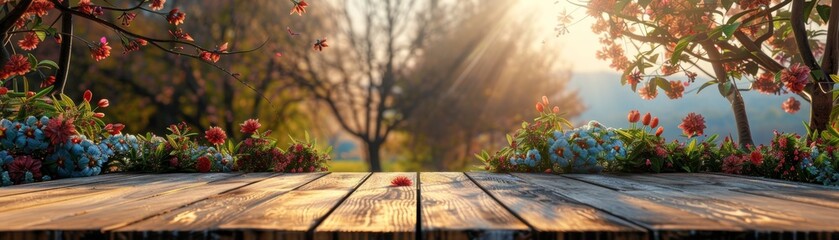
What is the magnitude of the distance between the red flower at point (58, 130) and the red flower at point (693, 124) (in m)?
3.94

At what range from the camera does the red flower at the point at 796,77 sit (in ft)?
13.6

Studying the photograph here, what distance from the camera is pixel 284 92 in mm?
16406

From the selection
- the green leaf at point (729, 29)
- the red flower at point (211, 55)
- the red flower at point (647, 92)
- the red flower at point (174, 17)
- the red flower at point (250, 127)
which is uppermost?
the red flower at point (174, 17)

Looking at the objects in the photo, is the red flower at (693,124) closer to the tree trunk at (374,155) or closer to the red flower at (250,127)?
the red flower at (250,127)

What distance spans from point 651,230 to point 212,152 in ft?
13.0

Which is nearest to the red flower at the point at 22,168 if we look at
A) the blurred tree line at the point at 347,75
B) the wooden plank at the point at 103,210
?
the wooden plank at the point at 103,210

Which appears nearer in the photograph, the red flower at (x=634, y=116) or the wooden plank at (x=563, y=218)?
the wooden plank at (x=563, y=218)

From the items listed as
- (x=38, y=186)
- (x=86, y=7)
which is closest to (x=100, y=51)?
(x=86, y=7)

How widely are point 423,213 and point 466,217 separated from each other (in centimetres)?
16

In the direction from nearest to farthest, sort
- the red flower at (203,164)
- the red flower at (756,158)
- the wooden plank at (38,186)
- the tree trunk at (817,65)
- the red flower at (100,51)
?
the wooden plank at (38,186) < the red flower at (756,158) < the red flower at (100,51) < the tree trunk at (817,65) < the red flower at (203,164)

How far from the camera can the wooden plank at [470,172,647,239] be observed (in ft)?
4.82

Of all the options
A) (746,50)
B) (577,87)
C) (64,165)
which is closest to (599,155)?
(746,50)

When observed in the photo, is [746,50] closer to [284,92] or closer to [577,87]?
[284,92]

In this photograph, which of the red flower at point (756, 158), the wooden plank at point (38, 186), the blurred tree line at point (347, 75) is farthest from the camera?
the blurred tree line at point (347, 75)
